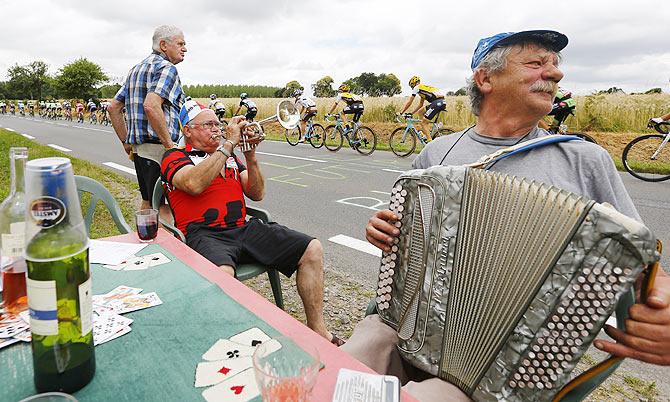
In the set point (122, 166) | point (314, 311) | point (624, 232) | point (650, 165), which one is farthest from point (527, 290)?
point (122, 166)

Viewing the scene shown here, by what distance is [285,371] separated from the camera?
0.87m

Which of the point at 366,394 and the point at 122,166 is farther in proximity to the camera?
the point at 122,166

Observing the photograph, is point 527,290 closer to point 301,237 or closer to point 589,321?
point 589,321

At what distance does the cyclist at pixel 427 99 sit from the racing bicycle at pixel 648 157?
146 inches

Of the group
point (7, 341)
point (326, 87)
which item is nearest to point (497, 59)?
point (7, 341)

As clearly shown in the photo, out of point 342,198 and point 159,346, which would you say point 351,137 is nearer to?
point 342,198

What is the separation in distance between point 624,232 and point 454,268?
1.55 ft

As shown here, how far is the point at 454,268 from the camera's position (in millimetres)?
1338

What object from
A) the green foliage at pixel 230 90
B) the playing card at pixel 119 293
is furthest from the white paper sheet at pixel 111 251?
the green foliage at pixel 230 90

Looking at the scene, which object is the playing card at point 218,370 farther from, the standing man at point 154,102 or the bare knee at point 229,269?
the standing man at point 154,102

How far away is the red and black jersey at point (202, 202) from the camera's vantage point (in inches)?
97.4

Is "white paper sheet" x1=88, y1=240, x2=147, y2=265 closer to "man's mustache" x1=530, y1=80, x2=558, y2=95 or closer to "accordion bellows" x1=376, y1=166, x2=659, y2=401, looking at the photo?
"accordion bellows" x1=376, y1=166, x2=659, y2=401

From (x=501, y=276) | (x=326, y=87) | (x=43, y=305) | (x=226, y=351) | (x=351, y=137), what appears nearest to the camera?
(x=43, y=305)

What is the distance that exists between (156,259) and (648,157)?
10078 mm
